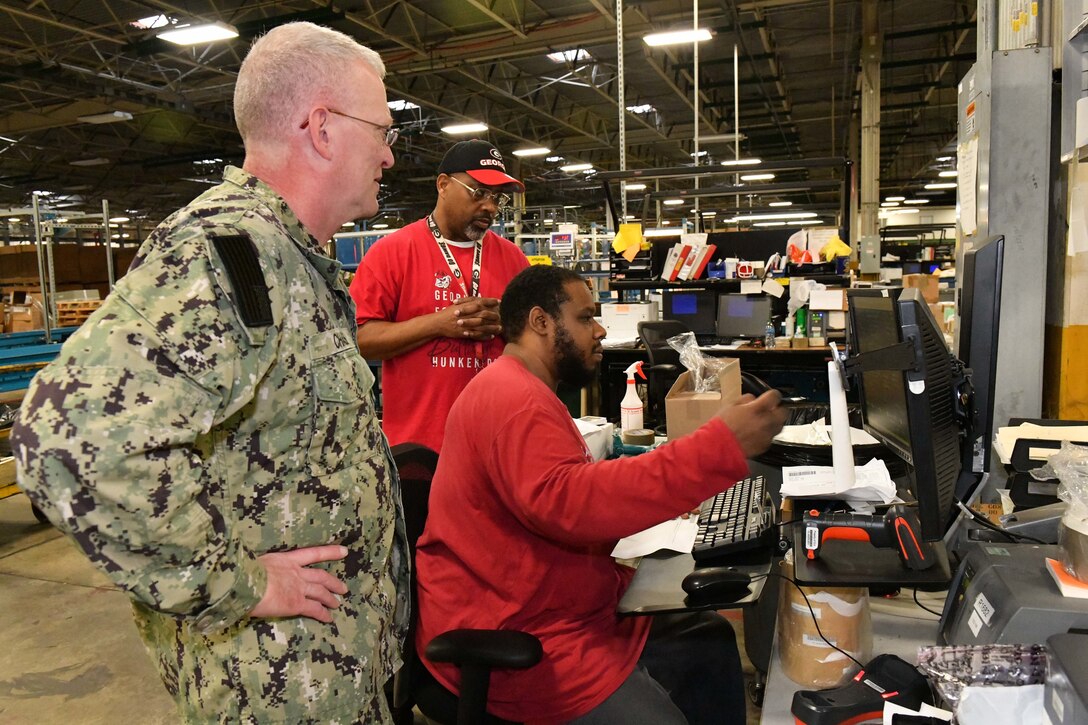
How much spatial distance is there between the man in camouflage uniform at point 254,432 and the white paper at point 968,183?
1.68 meters

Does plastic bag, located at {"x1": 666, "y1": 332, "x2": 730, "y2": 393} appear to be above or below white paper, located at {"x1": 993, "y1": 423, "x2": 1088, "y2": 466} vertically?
above

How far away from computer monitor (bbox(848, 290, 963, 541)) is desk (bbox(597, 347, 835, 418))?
12.8 ft

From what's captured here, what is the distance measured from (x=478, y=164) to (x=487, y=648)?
1.57 metres

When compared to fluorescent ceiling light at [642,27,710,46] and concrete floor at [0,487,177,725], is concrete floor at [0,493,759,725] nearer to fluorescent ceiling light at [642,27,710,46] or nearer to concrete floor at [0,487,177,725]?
concrete floor at [0,487,177,725]

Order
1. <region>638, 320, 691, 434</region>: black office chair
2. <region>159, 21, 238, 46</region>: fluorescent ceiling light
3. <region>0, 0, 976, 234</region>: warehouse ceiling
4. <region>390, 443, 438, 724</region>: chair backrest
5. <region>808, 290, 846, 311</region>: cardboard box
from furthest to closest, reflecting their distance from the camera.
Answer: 1. <region>0, 0, 976, 234</region>: warehouse ceiling
2. <region>159, 21, 238, 46</region>: fluorescent ceiling light
3. <region>808, 290, 846, 311</region>: cardboard box
4. <region>638, 320, 691, 434</region>: black office chair
5. <region>390, 443, 438, 724</region>: chair backrest

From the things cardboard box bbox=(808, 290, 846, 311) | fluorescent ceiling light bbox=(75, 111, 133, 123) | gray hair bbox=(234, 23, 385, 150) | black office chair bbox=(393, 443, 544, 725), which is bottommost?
black office chair bbox=(393, 443, 544, 725)

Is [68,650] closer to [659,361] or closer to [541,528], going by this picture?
[541,528]

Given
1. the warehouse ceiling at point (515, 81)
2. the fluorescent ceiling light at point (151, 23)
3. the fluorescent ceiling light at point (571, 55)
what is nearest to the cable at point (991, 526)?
the warehouse ceiling at point (515, 81)

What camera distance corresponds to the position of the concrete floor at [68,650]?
2881 millimetres

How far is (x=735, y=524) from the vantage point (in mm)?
1572

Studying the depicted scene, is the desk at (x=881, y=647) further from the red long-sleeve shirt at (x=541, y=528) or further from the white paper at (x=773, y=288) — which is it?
the white paper at (x=773, y=288)

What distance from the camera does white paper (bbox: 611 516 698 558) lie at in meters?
1.68

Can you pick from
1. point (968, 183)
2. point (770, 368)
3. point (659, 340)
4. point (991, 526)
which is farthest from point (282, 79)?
point (770, 368)

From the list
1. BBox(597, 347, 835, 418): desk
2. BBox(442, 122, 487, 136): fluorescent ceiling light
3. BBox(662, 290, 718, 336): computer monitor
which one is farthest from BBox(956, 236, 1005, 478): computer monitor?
BBox(442, 122, 487, 136): fluorescent ceiling light
